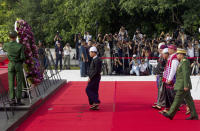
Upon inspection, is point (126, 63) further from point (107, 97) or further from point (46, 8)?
point (46, 8)

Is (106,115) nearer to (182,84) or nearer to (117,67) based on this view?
(182,84)

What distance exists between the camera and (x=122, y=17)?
31.5 m

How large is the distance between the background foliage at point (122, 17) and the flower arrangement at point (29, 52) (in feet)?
50.5

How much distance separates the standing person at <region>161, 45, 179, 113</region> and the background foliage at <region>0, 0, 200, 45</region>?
641 inches

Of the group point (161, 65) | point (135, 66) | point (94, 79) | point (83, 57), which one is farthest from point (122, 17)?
point (94, 79)

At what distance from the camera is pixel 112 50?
63.6 feet

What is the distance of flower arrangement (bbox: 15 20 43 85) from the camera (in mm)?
10234

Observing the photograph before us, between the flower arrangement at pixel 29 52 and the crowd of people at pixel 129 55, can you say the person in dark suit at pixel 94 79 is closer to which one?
the flower arrangement at pixel 29 52

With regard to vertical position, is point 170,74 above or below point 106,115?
above

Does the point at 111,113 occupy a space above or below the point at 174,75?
below

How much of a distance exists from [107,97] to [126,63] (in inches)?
291

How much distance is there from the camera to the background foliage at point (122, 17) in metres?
27.3

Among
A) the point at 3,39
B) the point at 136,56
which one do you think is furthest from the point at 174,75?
the point at 3,39

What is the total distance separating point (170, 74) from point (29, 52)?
14.7 ft
